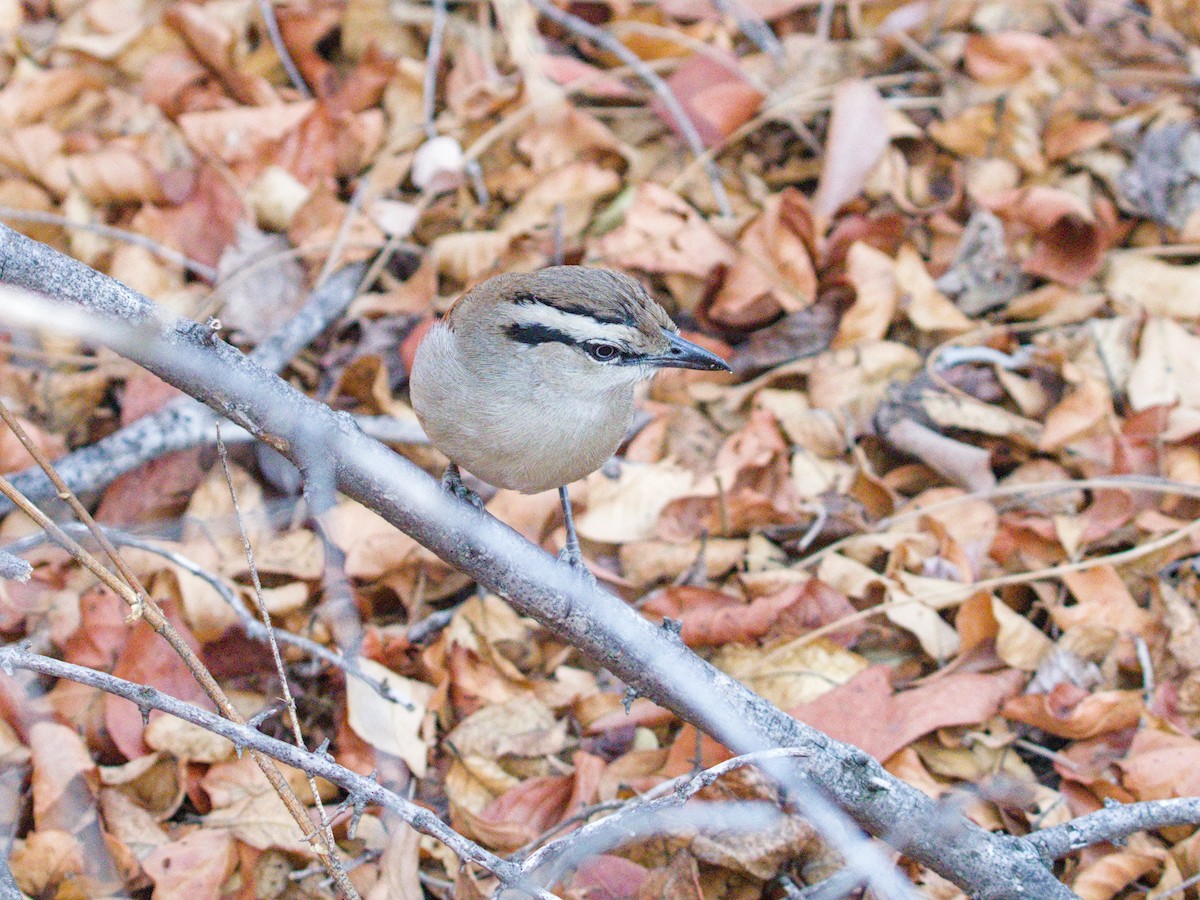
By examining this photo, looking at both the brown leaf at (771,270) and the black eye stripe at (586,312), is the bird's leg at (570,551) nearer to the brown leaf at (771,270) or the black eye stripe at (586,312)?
the black eye stripe at (586,312)

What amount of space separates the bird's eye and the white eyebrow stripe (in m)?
0.02

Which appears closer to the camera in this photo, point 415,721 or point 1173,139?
point 415,721

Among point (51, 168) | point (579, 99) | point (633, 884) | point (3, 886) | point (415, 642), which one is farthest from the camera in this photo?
point (579, 99)

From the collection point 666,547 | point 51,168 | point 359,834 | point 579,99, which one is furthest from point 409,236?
point 359,834

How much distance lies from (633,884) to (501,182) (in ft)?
11.3

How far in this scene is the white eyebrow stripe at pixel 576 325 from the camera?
338cm

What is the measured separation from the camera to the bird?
3.38m

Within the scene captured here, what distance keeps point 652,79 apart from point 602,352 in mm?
2721

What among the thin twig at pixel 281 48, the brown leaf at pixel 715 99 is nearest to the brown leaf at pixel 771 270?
the brown leaf at pixel 715 99

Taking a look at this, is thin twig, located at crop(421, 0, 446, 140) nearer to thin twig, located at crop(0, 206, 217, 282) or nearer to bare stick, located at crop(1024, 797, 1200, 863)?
thin twig, located at crop(0, 206, 217, 282)

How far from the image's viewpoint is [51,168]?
17.1ft

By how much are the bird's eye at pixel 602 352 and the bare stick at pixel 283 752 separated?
145cm

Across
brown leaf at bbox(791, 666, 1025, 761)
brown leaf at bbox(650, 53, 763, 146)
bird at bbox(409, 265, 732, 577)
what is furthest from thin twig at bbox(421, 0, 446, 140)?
brown leaf at bbox(791, 666, 1025, 761)

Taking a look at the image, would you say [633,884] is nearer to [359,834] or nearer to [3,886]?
[359,834]
